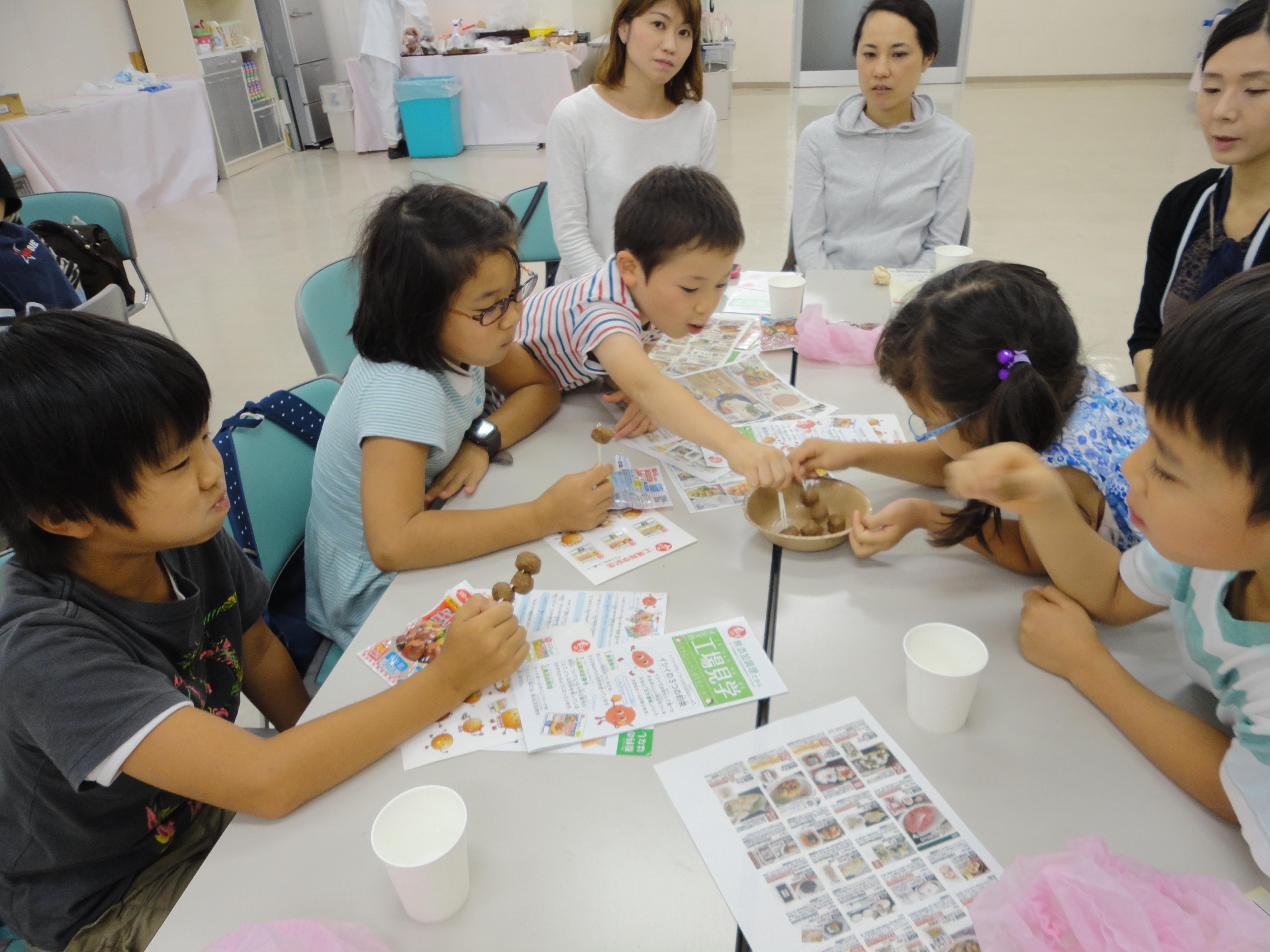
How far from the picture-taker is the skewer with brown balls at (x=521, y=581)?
3.23 ft

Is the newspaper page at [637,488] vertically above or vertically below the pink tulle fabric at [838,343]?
below

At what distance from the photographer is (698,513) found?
1316 mm

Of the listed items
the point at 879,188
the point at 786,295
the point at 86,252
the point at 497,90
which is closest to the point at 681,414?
the point at 786,295

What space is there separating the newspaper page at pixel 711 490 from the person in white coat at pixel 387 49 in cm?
679

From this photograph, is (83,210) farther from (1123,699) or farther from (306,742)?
(1123,699)

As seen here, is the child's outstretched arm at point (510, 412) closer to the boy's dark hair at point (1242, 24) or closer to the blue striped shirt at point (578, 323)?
the blue striped shirt at point (578, 323)

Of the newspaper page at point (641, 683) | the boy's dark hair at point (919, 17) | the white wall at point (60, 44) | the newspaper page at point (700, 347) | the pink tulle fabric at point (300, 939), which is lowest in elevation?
the newspaper page at point (641, 683)

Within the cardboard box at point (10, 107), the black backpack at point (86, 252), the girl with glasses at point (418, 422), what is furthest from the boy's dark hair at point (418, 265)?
the cardboard box at point (10, 107)

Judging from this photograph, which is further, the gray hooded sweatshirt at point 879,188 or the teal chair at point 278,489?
the gray hooded sweatshirt at point 879,188

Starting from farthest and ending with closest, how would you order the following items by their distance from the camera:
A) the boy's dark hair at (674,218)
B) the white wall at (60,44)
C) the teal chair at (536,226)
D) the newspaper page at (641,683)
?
the white wall at (60,44), the teal chair at (536,226), the boy's dark hair at (674,218), the newspaper page at (641,683)

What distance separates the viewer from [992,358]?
114 centimetres

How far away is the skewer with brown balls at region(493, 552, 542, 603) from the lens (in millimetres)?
985

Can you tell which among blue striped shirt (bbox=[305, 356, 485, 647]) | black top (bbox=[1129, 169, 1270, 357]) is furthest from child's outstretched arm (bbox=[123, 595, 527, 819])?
black top (bbox=[1129, 169, 1270, 357])

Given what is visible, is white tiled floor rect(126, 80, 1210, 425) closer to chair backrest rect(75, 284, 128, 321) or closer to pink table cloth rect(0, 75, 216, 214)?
pink table cloth rect(0, 75, 216, 214)
